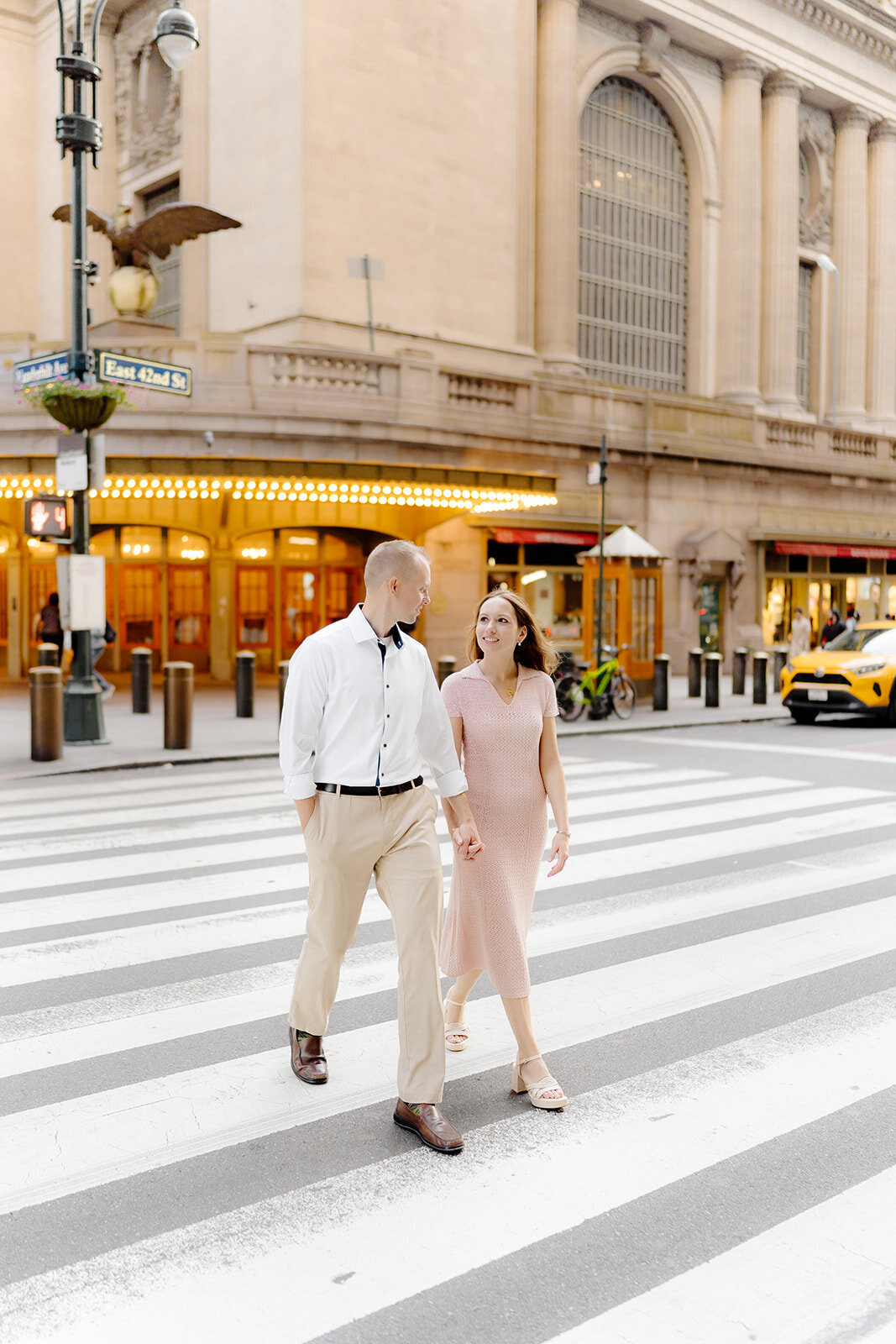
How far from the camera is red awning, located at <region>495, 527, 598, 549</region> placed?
24438mm

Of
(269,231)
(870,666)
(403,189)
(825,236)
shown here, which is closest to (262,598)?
(269,231)

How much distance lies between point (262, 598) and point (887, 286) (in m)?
28.9

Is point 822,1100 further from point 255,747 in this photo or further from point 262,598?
point 262,598

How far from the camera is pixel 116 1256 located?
3.16m

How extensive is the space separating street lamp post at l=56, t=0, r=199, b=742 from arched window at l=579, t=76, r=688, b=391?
21.2 meters

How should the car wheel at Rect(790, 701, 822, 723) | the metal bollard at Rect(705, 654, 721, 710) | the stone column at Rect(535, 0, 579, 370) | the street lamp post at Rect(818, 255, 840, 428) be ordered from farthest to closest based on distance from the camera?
the street lamp post at Rect(818, 255, 840, 428) < the stone column at Rect(535, 0, 579, 370) < the metal bollard at Rect(705, 654, 721, 710) < the car wheel at Rect(790, 701, 822, 723)

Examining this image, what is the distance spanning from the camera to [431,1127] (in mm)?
3836

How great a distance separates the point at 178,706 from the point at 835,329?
33.4 m

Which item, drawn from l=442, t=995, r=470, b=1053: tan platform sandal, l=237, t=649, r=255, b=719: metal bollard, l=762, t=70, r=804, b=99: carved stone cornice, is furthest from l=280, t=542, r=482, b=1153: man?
l=762, t=70, r=804, b=99: carved stone cornice

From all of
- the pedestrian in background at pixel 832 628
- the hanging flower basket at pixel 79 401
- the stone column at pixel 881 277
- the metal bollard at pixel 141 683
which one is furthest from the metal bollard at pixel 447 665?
the stone column at pixel 881 277

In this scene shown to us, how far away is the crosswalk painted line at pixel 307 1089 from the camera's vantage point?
3771 millimetres

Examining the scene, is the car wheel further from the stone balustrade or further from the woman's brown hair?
the woman's brown hair

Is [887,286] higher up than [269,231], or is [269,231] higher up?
[887,286]

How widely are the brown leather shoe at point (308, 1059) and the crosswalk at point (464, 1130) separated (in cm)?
6
